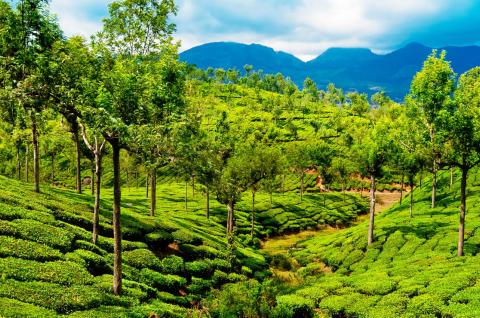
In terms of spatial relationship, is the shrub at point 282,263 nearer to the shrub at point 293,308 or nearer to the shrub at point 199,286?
the shrub at point 199,286

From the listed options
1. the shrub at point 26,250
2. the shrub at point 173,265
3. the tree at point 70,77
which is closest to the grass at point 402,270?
the shrub at point 173,265

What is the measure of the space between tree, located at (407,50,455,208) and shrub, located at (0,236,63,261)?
30.9 metres

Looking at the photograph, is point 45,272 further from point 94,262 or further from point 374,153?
point 374,153

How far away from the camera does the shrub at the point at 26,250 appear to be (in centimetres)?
2394

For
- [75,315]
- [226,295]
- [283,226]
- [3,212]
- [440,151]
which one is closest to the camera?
[75,315]

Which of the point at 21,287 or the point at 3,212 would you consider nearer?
the point at 21,287

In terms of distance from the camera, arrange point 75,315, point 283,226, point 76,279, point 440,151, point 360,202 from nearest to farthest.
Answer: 1. point 75,315
2. point 76,279
3. point 440,151
4. point 283,226
5. point 360,202

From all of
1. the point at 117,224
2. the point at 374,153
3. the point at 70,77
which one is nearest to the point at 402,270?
the point at 374,153

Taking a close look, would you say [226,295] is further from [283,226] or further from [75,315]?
[283,226]

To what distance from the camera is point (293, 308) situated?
26375 mm

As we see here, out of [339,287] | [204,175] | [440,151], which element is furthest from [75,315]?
[440,151]

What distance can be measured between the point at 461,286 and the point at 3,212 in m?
33.8

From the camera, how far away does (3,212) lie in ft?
93.7

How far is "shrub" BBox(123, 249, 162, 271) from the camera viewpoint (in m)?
32.0
